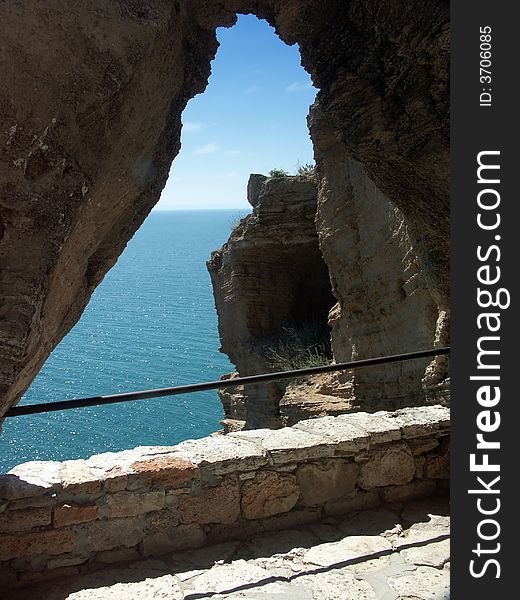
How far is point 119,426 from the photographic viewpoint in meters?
20.3

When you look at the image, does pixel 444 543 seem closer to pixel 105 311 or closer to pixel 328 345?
pixel 328 345

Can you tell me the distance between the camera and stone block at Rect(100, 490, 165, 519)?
285 cm

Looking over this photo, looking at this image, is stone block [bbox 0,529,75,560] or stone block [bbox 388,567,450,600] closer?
stone block [bbox 388,567,450,600]

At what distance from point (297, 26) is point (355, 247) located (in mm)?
5417

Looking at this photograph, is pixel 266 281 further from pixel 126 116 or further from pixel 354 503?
pixel 126 116

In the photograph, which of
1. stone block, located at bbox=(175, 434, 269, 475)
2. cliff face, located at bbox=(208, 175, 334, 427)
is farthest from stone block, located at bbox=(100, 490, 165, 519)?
cliff face, located at bbox=(208, 175, 334, 427)

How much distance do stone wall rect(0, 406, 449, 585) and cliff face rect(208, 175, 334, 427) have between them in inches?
306

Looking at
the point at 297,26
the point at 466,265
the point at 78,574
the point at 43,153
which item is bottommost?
the point at 78,574

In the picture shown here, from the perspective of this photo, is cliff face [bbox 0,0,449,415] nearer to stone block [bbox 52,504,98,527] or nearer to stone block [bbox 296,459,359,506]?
stone block [bbox 52,504,98,527]

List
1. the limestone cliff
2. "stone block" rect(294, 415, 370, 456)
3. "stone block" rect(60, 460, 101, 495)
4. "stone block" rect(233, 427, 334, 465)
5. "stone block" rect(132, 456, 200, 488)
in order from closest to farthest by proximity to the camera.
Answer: "stone block" rect(60, 460, 101, 495) < "stone block" rect(132, 456, 200, 488) < "stone block" rect(233, 427, 334, 465) < "stone block" rect(294, 415, 370, 456) < the limestone cliff

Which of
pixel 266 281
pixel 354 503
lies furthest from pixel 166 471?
pixel 266 281

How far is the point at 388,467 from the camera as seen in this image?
340cm

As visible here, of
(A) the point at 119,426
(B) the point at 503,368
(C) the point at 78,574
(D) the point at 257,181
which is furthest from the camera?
(A) the point at 119,426

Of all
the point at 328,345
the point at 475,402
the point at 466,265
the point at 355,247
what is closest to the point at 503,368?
the point at 475,402
